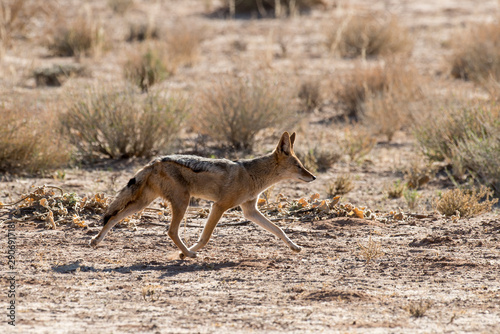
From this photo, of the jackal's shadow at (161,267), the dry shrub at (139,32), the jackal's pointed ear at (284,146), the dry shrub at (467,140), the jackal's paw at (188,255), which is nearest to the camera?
the jackal's shadow at (161,267)

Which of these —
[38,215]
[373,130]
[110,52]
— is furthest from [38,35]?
[38,215]

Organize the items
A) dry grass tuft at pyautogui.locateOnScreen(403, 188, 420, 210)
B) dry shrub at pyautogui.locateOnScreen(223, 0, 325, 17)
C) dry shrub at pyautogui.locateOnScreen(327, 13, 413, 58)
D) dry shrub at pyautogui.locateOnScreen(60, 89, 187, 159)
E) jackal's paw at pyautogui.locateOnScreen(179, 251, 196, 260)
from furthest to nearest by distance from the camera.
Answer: dry shrub at pyautogui.locateOnScreen(223, 0, 325, 17)
dry shrub at pyautogui.locateOnScreen(327, 13, 413, 58)
dry shrub at pyautogui.locateOnScreen(60, 89, 187, 159)
dry grass tuft at pyautogui.locateOnScreen(403, 188, 420, 210)
jackal's paw at pyautogui.locateOnScreen(179, 251, 196, 260)

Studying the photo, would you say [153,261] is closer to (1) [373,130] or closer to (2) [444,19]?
(1) [373,130]

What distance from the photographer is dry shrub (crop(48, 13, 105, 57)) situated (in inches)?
841

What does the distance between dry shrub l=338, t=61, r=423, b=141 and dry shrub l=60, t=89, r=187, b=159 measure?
4043 millimetres

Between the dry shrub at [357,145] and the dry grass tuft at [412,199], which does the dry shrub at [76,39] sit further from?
the dry grass tuft at [412,199]

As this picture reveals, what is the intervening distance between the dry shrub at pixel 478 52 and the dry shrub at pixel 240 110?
6342mm

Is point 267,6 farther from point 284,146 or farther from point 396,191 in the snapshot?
point 284,146

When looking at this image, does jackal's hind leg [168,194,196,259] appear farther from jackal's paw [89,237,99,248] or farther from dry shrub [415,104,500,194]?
→ dry shrub [415,104,500,194]

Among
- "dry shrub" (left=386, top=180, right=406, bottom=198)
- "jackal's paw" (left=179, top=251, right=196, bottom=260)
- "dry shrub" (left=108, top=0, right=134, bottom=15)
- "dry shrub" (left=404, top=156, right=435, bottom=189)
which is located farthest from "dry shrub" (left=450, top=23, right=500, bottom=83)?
"dry shrub" (left=108, top=0, right=134, bottom=15)

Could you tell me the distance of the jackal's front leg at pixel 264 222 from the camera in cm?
728

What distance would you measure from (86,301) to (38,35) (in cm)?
1965

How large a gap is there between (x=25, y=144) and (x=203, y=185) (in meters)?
4.85

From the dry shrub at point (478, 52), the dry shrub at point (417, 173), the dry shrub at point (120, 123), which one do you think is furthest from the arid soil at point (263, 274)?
the dry shrub at point (478, 52)
